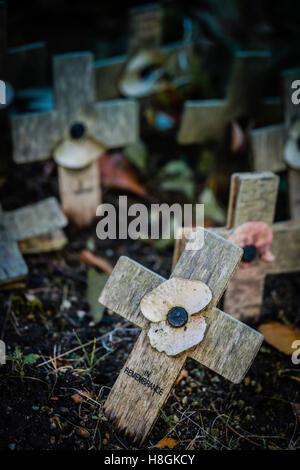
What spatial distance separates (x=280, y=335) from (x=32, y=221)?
1.39m

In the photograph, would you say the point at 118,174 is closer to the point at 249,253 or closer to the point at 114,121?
the point at 114,121

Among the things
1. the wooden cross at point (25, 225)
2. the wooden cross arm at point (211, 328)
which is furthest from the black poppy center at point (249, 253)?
the wooden cross at point (25, 225)

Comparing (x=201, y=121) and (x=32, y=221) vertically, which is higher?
(x=201, y=121)

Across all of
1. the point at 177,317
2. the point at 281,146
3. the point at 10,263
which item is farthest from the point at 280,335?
the point at 10,263

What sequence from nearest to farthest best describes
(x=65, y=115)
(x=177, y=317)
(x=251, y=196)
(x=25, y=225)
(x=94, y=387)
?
(x=177, y=317) < (x=94, y=387) < (x=251, y=196) < (x=25, y=225) < (x=65, y=115)

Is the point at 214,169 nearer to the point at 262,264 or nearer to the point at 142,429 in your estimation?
the point at 262,264

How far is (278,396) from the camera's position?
2035mm

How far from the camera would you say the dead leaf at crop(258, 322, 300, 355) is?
2.23m

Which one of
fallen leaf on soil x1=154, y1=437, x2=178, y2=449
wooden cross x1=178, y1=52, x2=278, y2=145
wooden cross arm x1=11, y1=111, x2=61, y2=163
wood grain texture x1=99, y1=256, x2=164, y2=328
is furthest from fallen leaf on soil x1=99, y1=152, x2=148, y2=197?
fallen leaf on soil x1=154, y1=437, x2=178, y2=449

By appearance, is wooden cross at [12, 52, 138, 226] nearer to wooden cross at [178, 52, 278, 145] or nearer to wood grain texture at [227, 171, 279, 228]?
wooden cross at [178, 52, 278, 145]

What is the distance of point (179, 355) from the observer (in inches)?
67.5

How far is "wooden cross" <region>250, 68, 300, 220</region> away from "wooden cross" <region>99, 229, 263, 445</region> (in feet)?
4.05

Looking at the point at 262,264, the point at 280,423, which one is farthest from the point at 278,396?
the point at 262,264

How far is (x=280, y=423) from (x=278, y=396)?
0.13m
